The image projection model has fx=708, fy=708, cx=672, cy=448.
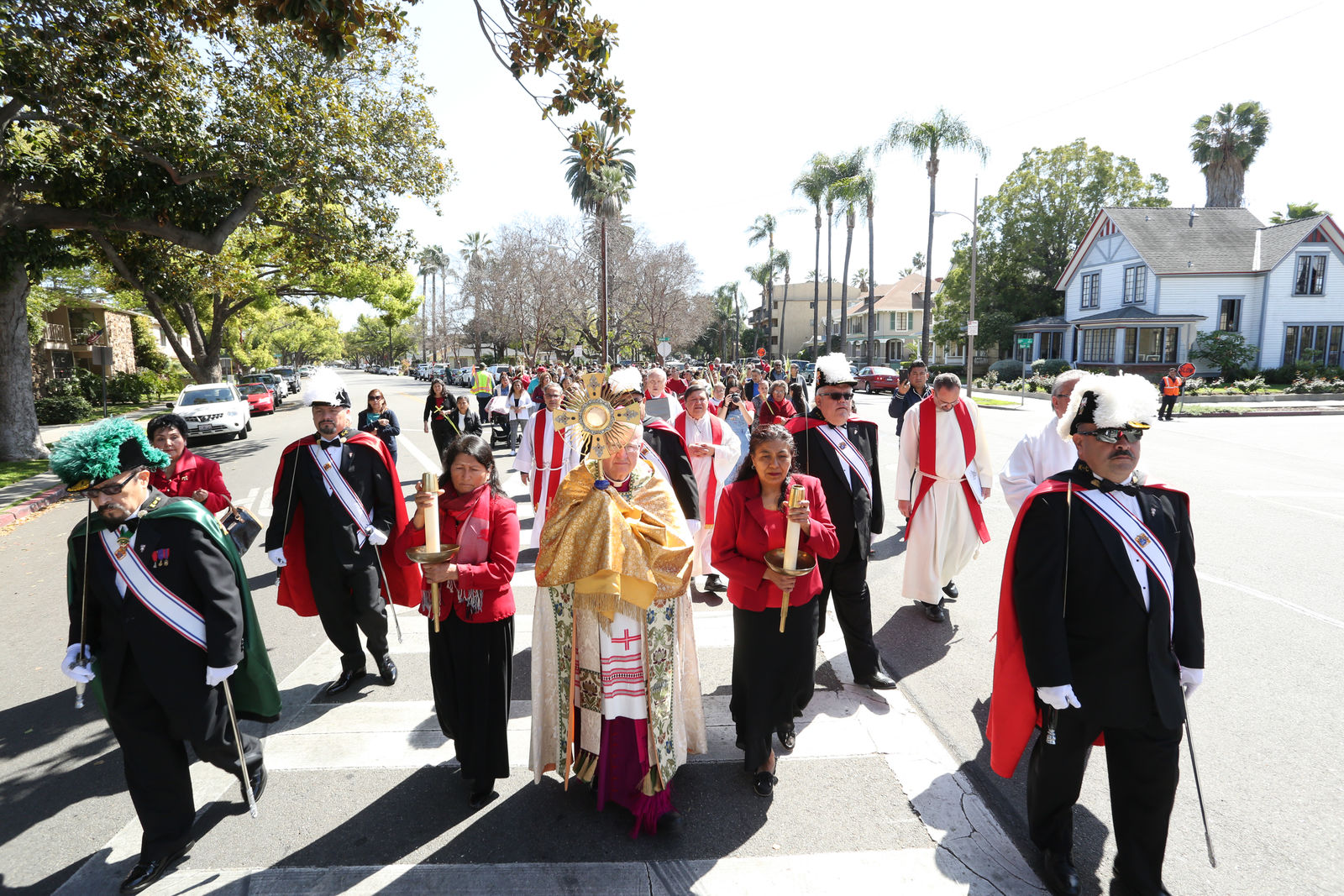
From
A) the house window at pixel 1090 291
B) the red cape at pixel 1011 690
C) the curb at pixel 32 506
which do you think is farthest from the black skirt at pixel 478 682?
the house window at pixel 1090 291

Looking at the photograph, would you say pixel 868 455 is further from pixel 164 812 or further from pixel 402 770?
pixel 164 812

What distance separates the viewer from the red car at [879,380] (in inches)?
→ 1366

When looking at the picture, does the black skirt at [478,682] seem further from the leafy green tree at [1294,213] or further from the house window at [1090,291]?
the leafy green tree at [1294,213]

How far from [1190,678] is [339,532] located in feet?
14.8

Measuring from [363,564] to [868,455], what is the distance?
3443 mm

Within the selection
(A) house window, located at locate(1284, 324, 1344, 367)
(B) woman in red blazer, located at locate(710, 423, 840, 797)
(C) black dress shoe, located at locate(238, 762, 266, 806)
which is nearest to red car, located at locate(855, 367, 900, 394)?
(A) house window, located at locate(1284, 324, 1344, 367)

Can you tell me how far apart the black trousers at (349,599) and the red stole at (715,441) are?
128 inches

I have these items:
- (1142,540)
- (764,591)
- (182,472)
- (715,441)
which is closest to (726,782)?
(764,591)

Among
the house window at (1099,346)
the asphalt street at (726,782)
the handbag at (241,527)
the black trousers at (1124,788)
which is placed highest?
the house window at (1099,346)

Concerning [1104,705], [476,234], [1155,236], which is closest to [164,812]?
[1104,705]

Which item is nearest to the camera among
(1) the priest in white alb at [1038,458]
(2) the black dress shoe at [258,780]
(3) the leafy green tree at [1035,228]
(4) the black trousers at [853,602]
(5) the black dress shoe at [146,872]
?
(5) the black dress shoe at [146,872]

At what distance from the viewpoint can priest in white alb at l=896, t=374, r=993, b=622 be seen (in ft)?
19.2

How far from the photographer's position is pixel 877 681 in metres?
4.70

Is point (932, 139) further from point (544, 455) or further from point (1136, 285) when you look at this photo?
point (544, 455)
